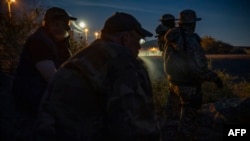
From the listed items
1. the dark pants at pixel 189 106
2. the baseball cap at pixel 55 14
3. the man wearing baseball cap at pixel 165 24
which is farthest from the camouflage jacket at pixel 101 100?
the man wearing baseball cap at pixel 165 24

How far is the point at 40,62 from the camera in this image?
9.33 ft

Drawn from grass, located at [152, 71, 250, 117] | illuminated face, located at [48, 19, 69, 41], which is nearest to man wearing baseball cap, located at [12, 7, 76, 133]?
illuminated face, located at [48, 19, 69, 41]

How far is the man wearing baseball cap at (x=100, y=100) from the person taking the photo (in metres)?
1.69

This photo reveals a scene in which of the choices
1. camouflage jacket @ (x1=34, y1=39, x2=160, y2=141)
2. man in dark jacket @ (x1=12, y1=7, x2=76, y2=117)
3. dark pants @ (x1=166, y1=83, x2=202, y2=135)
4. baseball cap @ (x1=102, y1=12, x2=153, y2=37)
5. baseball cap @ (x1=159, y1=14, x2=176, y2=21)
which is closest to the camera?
camouflage jacket @ (x1=34, y1=39, x2=160, y2=141)

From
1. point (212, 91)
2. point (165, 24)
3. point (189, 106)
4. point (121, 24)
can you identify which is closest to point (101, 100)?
point (121, 24)

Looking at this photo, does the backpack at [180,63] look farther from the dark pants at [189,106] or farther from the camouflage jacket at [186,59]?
the dark pants at [189,106]

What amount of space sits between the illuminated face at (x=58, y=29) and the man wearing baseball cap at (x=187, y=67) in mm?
2230

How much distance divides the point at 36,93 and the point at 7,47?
230 inches

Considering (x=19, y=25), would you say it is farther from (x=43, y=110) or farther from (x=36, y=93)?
(x=43, y=110)

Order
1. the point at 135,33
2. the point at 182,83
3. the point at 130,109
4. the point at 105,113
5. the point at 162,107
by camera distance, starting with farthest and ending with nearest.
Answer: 1. the point at 162,107
2. the point at 182,83
3. the point at 135,33
4. the point at 105,113
5. the point at 130,109

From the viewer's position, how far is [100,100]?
178cm

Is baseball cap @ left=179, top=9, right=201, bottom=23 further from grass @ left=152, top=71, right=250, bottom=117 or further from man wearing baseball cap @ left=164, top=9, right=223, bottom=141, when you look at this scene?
grass @ left=152, top=71, right=250, bottom=117

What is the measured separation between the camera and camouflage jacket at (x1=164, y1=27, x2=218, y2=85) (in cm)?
502

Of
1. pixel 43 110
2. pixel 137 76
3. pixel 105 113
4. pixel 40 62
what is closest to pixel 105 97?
pixel 105 113
